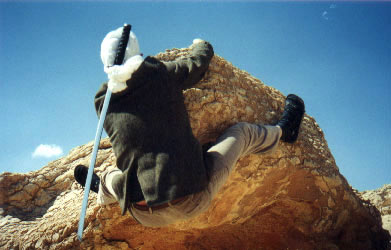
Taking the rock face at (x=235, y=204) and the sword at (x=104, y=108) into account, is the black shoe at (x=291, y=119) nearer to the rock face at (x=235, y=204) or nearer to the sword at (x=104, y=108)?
the rock face at (x=235, y=204)

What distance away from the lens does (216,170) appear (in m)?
2.03

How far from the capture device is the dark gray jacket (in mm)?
1787

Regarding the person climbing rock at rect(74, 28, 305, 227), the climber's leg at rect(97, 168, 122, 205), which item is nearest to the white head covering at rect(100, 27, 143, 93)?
the person climbing rock at rect(74, 28, 305, 227)

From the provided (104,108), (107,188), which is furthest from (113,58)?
(107,188)

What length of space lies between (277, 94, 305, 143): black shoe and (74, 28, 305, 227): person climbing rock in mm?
883

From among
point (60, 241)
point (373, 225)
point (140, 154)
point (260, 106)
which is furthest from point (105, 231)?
point (373, 225)

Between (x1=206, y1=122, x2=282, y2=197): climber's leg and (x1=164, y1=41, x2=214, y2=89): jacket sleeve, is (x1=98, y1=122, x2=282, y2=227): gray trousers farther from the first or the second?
(x1=164, y1=41, x2=214, y2=89): jacket sleeve

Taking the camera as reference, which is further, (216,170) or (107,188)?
(107,188)

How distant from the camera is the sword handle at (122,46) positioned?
193cm

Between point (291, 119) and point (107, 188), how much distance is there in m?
1.73

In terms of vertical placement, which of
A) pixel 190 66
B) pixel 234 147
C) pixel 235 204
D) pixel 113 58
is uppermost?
pixel 190 66

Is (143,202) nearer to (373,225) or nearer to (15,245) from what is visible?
(15,245)

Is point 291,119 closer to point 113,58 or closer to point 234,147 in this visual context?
point 234,147

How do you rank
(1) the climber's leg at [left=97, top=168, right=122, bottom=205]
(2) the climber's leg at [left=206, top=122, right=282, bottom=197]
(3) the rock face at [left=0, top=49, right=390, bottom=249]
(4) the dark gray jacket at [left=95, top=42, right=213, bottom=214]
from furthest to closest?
(3) the rock face at [left=0, top=49, right=390, bottom=249] < (1) the climber's leg at [left=97, top=168, right=122, bottom=205] < (2) the climber's leg at [left=206, top=122, right=282, bottom=197] < (4) the dark gray jacket at [left=95, top=42, right=213, bottom=214]
